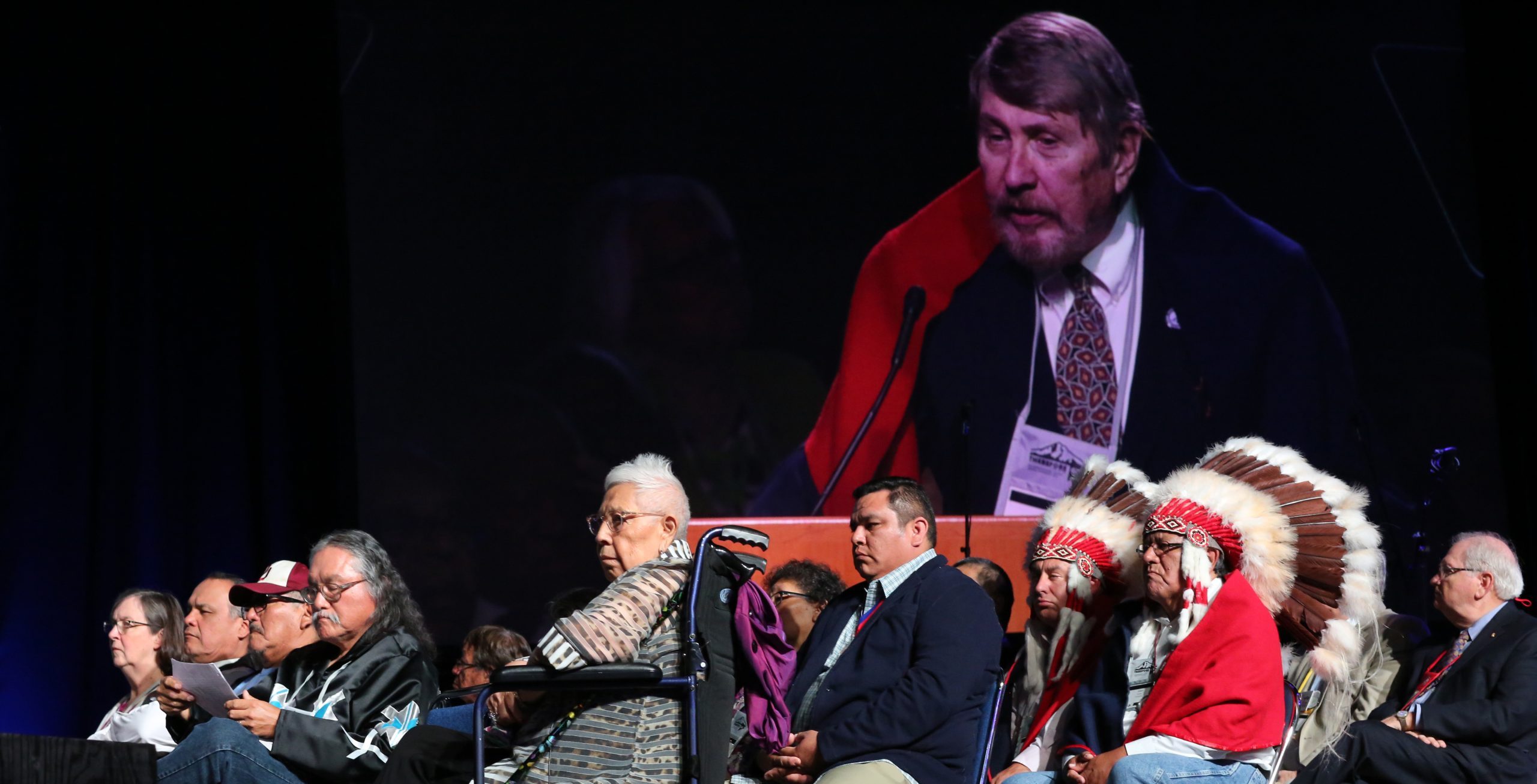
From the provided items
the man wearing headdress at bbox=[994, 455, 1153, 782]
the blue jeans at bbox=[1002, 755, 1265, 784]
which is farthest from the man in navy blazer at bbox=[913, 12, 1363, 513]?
the blue jeans at bbox=[1002, 755, 1265, 784]

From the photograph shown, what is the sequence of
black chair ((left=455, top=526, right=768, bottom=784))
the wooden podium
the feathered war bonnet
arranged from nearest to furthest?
black chair ((left=455, top=526, right=768, bottom=784))
the feathered war bonnet
the wooden podium

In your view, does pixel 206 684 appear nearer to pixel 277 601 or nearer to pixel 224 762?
pixel 224 762

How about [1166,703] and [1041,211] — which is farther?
[1041,211]

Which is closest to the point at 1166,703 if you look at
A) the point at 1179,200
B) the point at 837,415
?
the point at 837,415

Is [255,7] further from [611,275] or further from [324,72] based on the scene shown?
[611,275]

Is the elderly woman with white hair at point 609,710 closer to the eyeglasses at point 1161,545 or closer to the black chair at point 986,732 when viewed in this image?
the black chair at point 986,732

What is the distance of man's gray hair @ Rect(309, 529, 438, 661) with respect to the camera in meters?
3.42

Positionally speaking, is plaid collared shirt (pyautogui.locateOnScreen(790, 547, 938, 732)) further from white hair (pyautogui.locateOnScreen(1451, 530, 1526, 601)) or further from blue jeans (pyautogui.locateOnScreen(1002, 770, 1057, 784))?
white hair (pyautogui.locateOnScreen(1451, 530, 1526, 601))

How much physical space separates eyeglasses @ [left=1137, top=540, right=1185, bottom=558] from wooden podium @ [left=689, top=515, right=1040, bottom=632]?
63.6 inches

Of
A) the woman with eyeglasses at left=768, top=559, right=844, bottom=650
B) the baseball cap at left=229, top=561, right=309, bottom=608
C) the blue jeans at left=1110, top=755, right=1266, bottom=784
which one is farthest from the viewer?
the woman with eyeglasses at left=768, top=559, right=844, bottom=650

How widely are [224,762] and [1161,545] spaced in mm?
2170

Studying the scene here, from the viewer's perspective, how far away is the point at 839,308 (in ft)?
21.1

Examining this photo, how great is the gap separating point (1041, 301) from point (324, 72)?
3.56m

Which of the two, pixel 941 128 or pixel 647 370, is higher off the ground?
pixel 941 128
